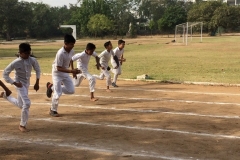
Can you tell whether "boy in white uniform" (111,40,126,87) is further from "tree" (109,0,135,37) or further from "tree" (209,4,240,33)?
"tree" (109,0,135,37)

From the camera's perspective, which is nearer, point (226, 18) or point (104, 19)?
point (226, 18)

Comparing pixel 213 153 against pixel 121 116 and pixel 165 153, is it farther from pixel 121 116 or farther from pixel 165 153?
pixel 121 116

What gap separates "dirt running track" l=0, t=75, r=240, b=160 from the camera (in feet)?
17.7

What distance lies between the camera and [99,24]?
7912cm

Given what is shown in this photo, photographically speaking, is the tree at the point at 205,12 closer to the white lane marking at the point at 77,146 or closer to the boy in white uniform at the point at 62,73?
the boy in white uniform at the point at 62,73

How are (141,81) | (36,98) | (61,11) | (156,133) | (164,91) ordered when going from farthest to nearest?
1. (61,11)
2. (141,81)
3. (164,91)
4. (36,98)
5. (156,133)

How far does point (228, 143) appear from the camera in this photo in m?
5.82

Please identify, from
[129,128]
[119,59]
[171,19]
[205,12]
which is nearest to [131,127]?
[129,128]

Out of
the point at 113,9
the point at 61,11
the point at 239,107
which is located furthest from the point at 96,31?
the point at 239,107

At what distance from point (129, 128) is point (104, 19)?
74.9 meters

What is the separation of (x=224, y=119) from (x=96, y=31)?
7450 centimetres

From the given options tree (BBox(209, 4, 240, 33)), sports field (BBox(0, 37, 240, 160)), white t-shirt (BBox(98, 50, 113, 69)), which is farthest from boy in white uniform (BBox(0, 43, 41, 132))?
tree (BBox(209, 4, 240, 33))

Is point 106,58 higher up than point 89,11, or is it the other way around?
point 89,11

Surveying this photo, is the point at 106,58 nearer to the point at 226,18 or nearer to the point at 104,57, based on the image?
the point at 104,57
